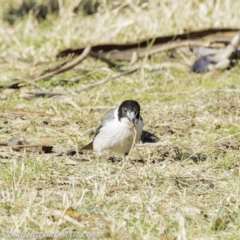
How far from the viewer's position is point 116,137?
5504 mm

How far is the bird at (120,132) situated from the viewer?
544 centimetres

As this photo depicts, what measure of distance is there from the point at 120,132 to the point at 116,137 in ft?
0.16

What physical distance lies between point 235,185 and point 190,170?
525 millimetres

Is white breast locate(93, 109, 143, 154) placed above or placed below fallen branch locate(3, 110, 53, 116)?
above

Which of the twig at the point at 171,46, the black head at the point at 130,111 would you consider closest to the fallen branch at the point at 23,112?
the black head at the point at 130,111

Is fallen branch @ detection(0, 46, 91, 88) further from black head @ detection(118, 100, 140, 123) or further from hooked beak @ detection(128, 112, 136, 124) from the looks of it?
hooked beak @ detection(128, 112, 136, 124)

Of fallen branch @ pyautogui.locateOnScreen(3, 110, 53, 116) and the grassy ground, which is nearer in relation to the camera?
the grassy ground

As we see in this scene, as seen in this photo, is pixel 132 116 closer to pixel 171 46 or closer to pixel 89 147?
pixel 89 147

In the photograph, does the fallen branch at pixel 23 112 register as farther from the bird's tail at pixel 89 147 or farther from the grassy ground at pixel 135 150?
the bird's tail at pixel 89 147

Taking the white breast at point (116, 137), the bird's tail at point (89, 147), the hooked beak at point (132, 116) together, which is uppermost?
the hooked beak at point (132, 116)

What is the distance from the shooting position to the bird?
214 inches

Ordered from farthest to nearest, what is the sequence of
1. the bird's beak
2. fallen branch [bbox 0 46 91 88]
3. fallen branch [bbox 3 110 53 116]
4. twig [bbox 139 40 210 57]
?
twig [bbox 139 40 210 57] < fallen branch [bbox 0 46 91 88] < fallen branch [bbox 3 110 53 116] < the bird's beak

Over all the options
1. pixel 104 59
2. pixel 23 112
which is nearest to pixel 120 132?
pixel 23 112

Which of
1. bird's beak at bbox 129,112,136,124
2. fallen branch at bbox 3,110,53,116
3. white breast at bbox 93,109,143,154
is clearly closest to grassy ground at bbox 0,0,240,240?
fallen branch at bbox 3,110,53,116
